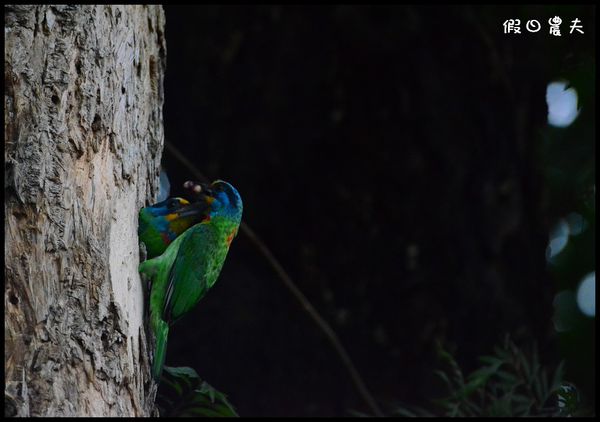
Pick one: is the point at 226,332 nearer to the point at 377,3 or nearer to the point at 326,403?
the point at 326,403

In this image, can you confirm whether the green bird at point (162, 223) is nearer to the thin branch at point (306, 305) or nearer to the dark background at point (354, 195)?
the thin branch at point (306, 305)

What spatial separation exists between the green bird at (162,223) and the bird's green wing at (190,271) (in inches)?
1.7

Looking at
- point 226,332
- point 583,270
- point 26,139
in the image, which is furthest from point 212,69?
point 583,270

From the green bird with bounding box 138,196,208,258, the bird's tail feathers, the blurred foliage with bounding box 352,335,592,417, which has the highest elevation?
the green bird with bounding box 138,196,208,258

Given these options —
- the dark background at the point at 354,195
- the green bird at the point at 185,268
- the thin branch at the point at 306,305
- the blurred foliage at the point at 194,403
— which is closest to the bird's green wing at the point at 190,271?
the green bird at the point at 185,268

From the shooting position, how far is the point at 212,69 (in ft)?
11.1

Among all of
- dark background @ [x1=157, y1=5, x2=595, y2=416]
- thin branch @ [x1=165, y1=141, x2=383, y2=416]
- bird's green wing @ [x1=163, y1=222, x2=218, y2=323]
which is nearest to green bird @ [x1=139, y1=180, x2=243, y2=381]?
bird's green wing @ [x1=163, y1=222, x2=218, y2=323]

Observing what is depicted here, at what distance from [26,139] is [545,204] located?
8.00 ft

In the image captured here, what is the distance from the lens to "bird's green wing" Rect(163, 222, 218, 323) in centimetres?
196

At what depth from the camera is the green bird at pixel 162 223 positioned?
2008 mm

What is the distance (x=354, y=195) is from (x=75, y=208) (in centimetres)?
164

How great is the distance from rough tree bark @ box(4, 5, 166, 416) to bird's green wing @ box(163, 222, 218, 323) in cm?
8
